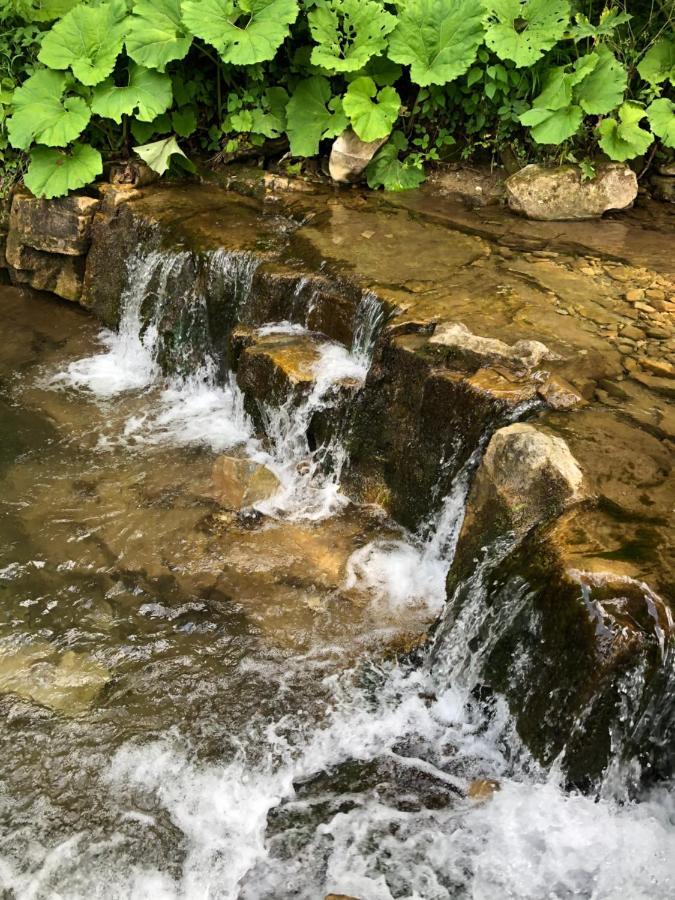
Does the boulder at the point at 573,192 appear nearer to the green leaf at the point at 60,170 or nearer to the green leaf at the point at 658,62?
the green leaf at the point at 658,62

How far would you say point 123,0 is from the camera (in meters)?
6.71

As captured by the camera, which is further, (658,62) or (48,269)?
(48,269)

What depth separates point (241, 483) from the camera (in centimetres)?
491

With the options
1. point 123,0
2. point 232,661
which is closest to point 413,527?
point 232,661

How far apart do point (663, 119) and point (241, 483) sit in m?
4.54

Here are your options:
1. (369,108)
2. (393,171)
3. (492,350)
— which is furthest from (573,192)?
(492,350)

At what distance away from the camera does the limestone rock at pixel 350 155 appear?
6.75m

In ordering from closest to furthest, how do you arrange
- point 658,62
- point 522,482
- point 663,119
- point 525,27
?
point 522,482
point 663,119
point 658,62
point 525,27

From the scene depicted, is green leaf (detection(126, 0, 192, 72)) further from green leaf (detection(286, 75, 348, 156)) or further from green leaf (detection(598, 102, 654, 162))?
green leaf (detection(598, 102, 654, 162))

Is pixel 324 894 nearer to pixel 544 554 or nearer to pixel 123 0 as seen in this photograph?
pixel 544 554

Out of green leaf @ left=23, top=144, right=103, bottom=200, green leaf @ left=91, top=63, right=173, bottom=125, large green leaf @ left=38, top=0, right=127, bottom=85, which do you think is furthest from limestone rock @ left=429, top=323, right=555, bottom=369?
large green leaf @ left=38, top=0, right=127, bottom=85

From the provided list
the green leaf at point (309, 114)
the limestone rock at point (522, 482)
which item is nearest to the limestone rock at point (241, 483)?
the limestone rock at point (522, 482)

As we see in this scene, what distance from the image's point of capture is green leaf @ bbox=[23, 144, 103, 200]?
6.74 metres

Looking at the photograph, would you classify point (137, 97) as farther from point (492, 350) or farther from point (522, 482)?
point (522, 482)
